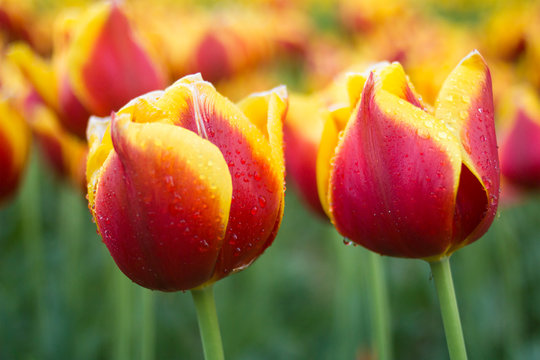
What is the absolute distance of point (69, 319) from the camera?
174cm

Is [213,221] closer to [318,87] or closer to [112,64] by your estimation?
[112,64]

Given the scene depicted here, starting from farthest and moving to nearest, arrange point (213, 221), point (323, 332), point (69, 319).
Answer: point (323, 332), point (69, 319), point (213, 221)

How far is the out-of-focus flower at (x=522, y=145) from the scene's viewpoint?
120cm

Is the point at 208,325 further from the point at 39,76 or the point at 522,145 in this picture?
the point at 522,145

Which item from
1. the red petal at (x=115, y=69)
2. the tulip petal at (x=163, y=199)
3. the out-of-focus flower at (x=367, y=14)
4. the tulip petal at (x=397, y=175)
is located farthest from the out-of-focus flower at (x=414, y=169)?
the out-of-focus flower at (x=367, y=14)

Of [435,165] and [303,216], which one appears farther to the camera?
[303,216]

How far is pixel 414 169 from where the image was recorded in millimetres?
572

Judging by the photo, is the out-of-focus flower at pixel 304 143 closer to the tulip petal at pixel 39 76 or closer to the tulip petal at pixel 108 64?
the tulip petal at pixel 108 64

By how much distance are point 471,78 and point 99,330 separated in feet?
4.80

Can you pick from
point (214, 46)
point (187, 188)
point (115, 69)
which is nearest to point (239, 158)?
point (187, 188)

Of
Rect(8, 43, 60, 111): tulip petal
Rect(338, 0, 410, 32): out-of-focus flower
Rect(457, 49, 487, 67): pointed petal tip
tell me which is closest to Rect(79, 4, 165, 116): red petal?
Rect(8, 43, 60, 111): tulip petal

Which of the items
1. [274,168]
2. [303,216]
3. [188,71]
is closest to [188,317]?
[188,71]

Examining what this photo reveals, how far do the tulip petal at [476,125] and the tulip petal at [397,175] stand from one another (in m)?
0.02

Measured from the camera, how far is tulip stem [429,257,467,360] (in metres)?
0.58
